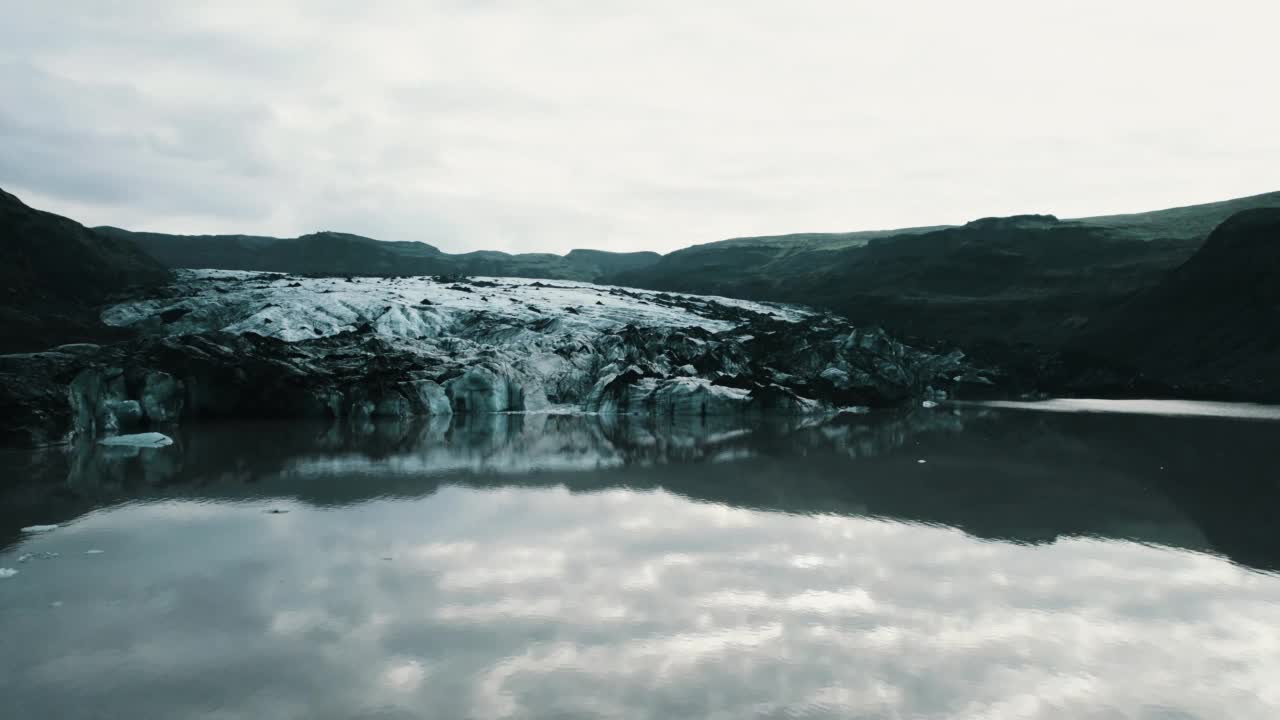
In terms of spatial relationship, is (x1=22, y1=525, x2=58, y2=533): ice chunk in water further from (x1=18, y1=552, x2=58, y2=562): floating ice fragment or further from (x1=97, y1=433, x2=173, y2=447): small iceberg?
(x1=97, y1=433, x2=173, y2=447): small iceberg

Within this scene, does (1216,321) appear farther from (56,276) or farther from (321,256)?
(321,256)

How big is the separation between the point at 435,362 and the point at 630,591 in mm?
22745

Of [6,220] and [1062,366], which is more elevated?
[6,220]

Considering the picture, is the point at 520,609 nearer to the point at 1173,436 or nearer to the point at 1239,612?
the point at 1239,612

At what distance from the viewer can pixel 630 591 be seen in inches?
288

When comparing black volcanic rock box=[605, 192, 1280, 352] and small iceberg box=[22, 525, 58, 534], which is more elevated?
black volcanic rock box=[605, 192, 1280, 352]

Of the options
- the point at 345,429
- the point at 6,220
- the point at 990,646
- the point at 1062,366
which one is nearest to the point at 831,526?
the point at 990,646

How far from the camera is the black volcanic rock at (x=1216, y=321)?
4159 centimetres

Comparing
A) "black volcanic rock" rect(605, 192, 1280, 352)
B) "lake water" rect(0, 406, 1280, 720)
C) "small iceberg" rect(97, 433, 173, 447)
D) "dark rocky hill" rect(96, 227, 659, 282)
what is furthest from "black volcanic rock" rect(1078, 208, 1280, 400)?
"dark rocky hill" rect(96, 227, 659, 282)

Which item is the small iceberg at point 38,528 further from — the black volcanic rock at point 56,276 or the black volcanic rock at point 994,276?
the black volcanic rock at point 994,276

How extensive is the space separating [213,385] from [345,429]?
489cm

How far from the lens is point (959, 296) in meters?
69.8

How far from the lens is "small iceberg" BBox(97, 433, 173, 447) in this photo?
688 inches

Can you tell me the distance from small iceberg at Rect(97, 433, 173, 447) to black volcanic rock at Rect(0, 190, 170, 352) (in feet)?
39.6
